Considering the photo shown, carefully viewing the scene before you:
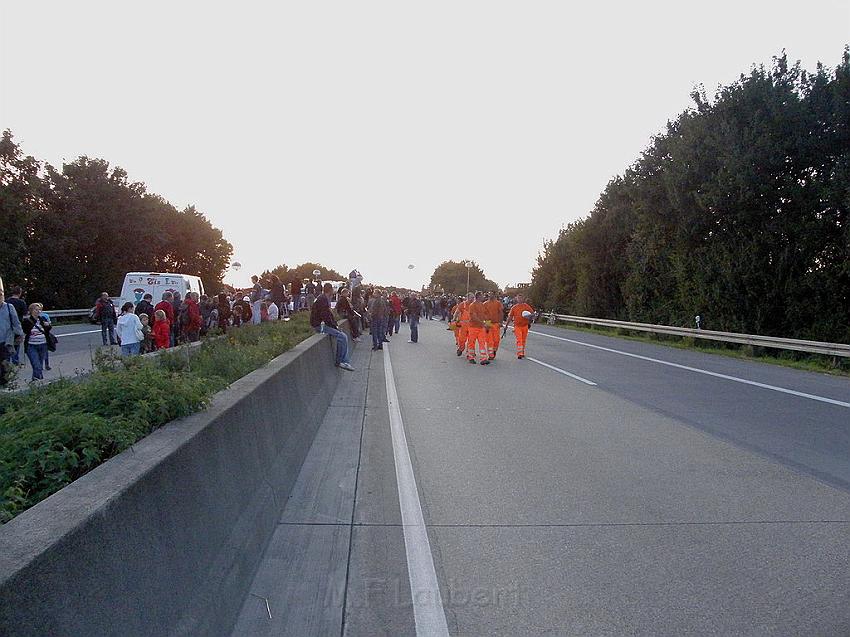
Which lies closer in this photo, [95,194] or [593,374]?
[593,374]

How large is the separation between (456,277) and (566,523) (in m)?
157

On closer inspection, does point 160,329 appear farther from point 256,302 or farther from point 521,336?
point 256,302

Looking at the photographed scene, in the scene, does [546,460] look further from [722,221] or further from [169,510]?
[722,221]

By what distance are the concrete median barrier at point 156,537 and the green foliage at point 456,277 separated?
5675 inches

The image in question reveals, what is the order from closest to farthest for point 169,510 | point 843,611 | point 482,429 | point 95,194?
1. point 169,510
2. point 843,611
3. point 482,429
4. point 95,194

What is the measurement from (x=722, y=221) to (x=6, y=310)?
26.2 metres

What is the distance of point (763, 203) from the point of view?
1110 inches

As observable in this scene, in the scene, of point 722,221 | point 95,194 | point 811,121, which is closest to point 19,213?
point 95,194

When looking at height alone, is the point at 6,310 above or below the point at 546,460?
above

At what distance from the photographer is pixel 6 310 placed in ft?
35.7

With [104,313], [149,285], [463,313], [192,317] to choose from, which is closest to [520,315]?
[463,313]

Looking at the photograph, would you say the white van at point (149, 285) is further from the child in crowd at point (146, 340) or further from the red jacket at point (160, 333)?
the child in crowd at point (146, 340)

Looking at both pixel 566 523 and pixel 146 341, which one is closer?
pixel 566 523

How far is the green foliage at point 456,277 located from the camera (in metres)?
156
